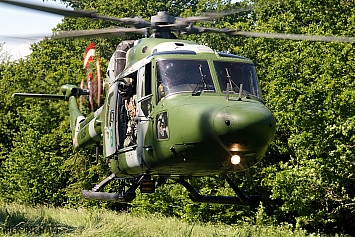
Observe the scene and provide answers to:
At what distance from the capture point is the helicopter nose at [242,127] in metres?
8.91

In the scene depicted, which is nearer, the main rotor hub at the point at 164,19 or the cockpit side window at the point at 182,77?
the cockpit side window at the point at 182,77

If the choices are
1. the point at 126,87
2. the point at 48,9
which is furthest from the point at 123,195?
the point at 48,9

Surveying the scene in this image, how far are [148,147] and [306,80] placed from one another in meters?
14.5

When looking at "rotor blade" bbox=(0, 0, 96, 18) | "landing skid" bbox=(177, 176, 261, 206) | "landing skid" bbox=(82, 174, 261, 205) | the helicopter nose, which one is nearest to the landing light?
the helicopter nose

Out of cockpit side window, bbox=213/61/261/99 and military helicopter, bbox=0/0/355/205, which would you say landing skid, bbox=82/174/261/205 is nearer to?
military helicopter, bbox=0/0/355/205

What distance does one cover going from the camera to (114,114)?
11.5 metres

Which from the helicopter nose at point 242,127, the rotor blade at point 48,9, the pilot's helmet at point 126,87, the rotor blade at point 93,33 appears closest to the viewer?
the rotor blade at point 48,9

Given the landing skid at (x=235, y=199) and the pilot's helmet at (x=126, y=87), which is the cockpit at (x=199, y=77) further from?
the landing skid at (x=235, y=199)

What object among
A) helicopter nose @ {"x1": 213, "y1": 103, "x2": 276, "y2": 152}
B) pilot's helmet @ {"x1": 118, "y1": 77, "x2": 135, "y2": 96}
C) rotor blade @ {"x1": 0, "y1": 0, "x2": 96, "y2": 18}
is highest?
rotor blade @ {"x1": 0, "y1": 0, "x2": 96, "y2": 18}

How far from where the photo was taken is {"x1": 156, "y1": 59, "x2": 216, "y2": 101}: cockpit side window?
9945mm

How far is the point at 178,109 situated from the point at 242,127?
43.2 inches

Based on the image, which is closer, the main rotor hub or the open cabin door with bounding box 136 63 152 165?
the open cabin door with bounding box 136 63 152 165

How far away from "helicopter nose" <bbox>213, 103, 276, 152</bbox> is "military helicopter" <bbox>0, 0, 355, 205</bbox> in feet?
0.05

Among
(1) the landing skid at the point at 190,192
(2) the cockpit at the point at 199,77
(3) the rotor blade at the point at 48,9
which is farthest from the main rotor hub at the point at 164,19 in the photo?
(3) the rotor blade at the point at 48,9
